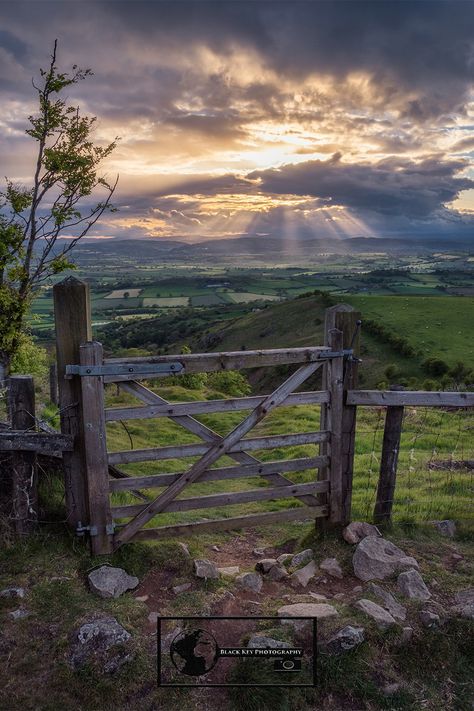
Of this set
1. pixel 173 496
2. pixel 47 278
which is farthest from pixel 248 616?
pixel 47 278

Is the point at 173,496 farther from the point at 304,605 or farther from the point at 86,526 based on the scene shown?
the point at 304,605

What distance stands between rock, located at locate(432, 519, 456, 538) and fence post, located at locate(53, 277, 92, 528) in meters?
4.85

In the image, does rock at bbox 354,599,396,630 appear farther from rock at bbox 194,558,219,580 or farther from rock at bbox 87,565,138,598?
rock at bbox 87,565,138,598

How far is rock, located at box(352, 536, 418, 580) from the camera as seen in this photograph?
230 inches

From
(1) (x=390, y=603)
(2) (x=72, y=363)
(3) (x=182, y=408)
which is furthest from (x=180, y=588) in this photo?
(2) (x=72, y=363)

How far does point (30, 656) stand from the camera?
4496 mm

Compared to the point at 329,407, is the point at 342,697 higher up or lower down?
lower down

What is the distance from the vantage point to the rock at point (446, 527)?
6.96 m

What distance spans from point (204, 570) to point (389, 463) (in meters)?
2.94

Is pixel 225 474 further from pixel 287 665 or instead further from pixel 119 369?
pixel 287 665

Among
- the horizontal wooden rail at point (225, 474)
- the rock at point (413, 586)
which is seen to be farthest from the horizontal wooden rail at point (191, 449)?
the rock at point (413, 586)

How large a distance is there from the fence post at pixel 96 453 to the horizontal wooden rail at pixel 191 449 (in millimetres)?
197

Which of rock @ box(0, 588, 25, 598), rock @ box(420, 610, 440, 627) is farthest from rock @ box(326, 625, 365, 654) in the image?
rock @ box(0, 588, 25, 598)

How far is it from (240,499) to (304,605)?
153cm
